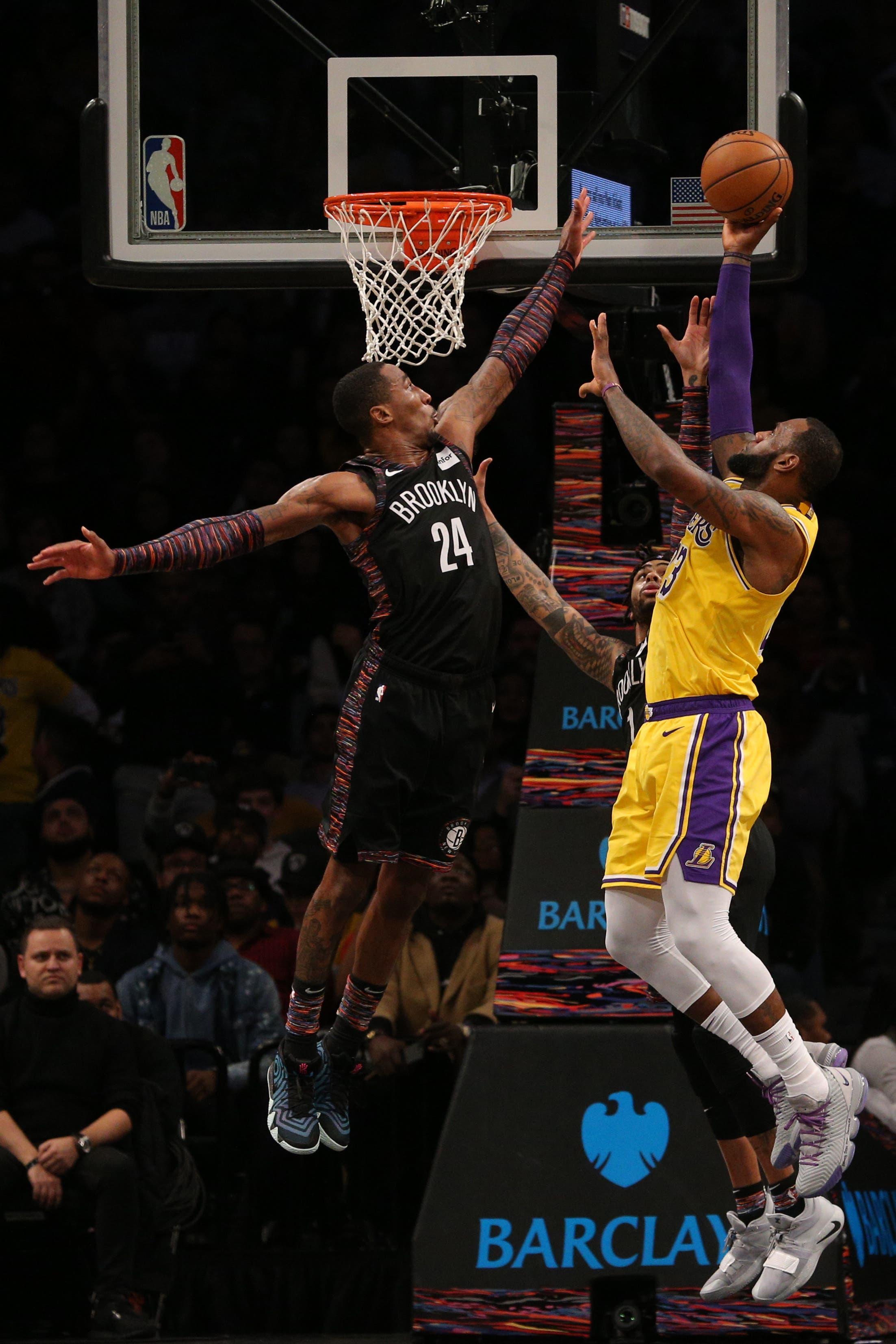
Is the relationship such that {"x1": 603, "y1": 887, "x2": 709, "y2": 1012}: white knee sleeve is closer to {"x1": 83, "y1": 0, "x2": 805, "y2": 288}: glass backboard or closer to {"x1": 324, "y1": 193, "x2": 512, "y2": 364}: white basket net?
{"x1": 324, "y1": 193, "x2": 512, "y2": 364}: white basket net

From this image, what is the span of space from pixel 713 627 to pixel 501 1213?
9.93 ft

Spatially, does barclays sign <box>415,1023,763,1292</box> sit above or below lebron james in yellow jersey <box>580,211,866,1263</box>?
below

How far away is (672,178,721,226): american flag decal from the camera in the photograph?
7574 mm

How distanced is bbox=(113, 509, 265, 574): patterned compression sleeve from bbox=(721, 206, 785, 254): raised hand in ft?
5.79

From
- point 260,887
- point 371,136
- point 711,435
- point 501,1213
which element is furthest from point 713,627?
point 260,887

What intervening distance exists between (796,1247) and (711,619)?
2.08 metres

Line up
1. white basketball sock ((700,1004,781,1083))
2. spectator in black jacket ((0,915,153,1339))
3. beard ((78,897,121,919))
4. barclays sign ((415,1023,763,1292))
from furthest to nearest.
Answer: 1. beard ((78,897,121,919))
2. spectator in black jacket ((0,915,153,1339))
3. barclays sign ((415,1023,763,1292))
4. white basketball sock ((700,1004,781,1083))

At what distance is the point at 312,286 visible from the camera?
292 inches

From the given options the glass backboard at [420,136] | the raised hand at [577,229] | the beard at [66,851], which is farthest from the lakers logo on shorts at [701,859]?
the beard at [66,851]

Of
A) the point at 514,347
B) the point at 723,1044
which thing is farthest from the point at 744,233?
the point at 723,1044

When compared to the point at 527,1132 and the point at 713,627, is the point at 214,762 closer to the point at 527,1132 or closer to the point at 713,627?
the point at 527,1132

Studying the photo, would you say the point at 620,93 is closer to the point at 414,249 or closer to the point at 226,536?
the point at 414,249

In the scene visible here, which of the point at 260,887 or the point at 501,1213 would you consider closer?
the point at 501,1213

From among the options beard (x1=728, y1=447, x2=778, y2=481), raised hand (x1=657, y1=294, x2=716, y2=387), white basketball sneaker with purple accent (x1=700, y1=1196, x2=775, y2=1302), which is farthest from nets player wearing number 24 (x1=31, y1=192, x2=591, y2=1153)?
white basketball sneaker with purple accent (x1=700, y1=1196, x2=775, y2=1302)
